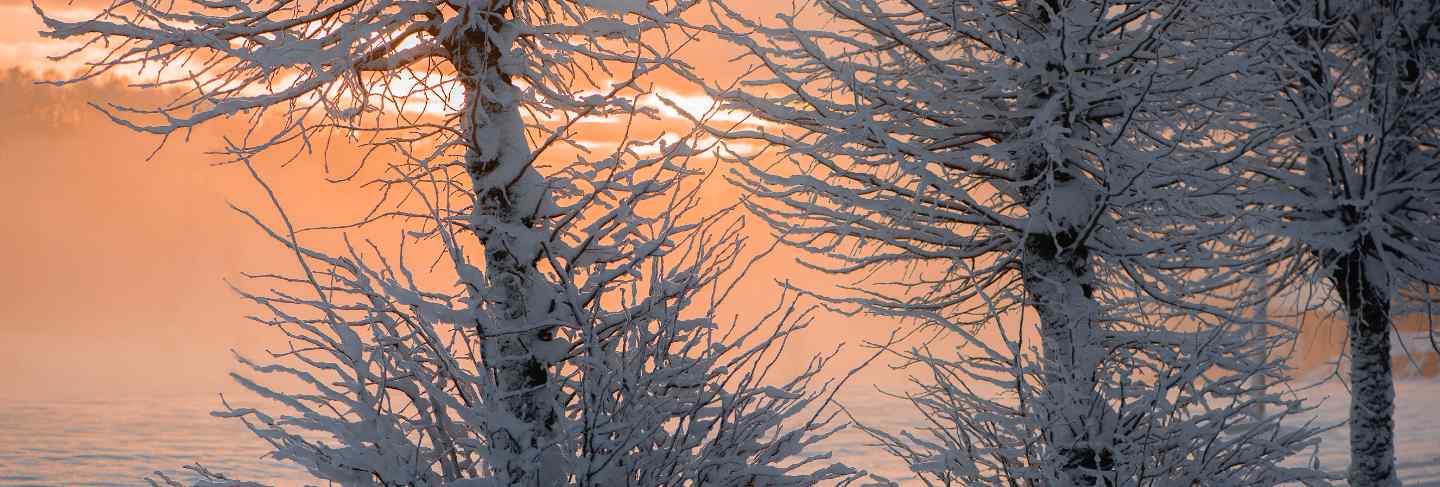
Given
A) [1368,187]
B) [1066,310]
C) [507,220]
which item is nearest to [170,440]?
[507,220]

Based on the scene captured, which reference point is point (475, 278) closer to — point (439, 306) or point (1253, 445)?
point (439, 306)

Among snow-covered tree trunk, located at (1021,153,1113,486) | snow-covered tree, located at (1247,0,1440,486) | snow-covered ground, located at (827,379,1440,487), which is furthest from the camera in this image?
snow-covered ground, located at (827,379,1440,487)

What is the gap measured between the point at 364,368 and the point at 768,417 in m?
1.96

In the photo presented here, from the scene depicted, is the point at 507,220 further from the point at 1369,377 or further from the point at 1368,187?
the point at 1369,377

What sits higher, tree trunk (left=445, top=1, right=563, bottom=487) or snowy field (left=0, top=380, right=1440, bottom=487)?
snowy field (left=0, top=380, right=1440, bottom=487)

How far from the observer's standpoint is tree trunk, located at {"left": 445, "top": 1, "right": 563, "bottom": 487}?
5.18m

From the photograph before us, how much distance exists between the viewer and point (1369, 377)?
10.9m

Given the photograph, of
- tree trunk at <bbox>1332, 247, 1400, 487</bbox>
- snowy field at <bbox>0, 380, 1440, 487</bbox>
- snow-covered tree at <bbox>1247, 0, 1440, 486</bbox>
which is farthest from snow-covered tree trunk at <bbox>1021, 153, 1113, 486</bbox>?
snowy field at <bbox>0, 380, 1440, 487</bbox>

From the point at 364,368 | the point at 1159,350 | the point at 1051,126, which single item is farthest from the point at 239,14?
the point at 1159,350

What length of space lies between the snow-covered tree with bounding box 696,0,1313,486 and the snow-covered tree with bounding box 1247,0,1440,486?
3.07 meters

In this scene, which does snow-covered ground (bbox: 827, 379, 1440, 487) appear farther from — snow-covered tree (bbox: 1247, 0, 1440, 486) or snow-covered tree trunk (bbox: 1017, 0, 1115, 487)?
snow-covered tree trunk (bbox: 1017, 0, 1115, 487)

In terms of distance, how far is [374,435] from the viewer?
463 cm

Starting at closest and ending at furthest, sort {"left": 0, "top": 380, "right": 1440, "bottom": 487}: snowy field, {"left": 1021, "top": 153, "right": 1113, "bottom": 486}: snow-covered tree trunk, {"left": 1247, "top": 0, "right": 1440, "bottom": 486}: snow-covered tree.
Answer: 1. {"left": 1021, "top": 153, "right": 1113, "bottom": 486}: snow-covered tree trunk
2. {"left": 1247, "top": 0, "right": 1440, "bottom": 486}: snow-covered tree
3. {"left": 0, "top": 380, "right": 1440, "bottom": 487}: snowy field

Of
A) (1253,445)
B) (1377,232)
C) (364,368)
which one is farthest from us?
(1377,232)
